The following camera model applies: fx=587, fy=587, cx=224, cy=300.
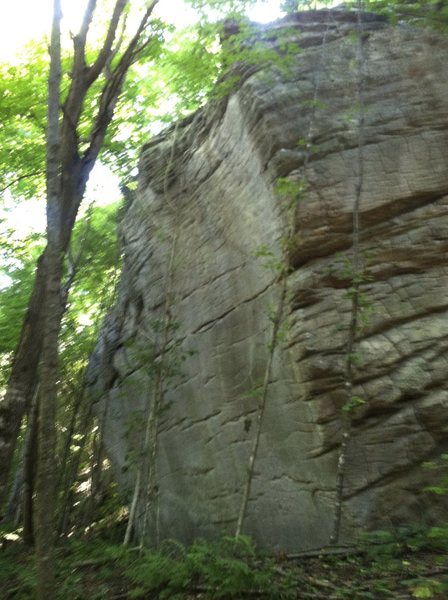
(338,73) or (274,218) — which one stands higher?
(338,73)

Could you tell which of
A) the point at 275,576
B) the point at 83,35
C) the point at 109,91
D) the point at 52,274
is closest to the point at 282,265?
the point at 52,274

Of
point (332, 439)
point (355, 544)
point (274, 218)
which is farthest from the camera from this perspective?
point (274, 218)

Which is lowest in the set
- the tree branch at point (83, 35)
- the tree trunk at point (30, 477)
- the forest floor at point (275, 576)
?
the forest floor at point (275, 576)

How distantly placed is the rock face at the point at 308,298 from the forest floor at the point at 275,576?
0.73 metres

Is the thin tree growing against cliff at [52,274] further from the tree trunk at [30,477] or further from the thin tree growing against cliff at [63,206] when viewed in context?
the tree trunk at [30,477]

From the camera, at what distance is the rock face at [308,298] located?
6.64m

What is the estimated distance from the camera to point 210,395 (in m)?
8.60

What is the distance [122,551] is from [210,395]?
8.04 ft

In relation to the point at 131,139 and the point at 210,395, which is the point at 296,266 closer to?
the point at 210,395

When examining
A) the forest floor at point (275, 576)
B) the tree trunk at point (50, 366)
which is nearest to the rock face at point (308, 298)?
the forest floor at point (275, 576)

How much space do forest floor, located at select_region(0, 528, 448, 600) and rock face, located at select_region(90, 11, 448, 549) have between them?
73 cm

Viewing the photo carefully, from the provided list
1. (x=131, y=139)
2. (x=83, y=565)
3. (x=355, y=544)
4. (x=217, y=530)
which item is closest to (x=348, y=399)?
(x=355, y=544)

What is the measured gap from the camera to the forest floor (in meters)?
4.82

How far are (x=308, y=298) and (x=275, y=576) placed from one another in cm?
314
